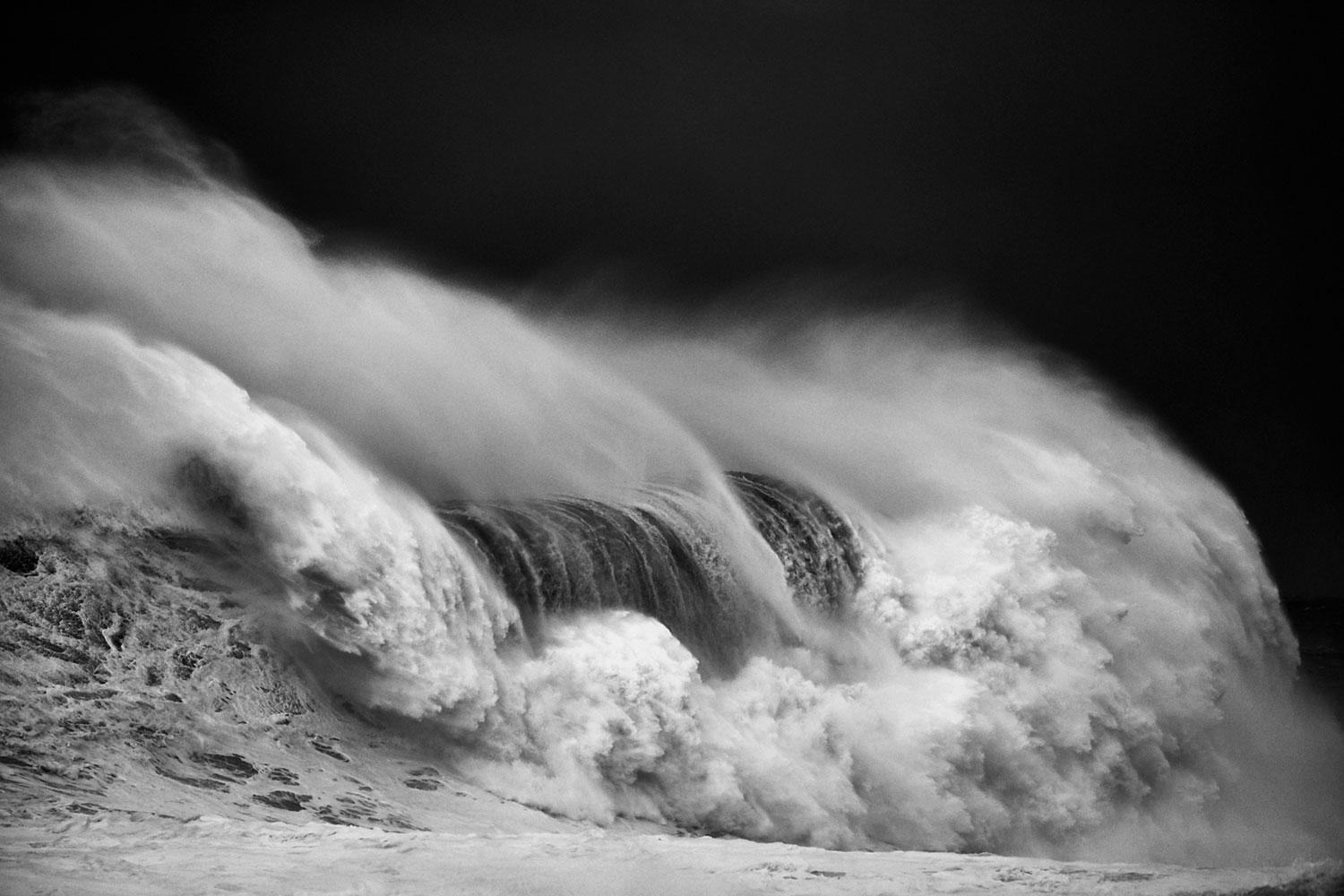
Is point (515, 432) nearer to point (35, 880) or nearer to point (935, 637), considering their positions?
point (935, 637)

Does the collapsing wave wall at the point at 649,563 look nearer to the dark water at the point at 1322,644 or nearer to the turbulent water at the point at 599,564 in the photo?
the turbulent water at the point at 599,564

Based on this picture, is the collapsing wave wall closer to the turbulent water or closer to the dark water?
the turbulent water

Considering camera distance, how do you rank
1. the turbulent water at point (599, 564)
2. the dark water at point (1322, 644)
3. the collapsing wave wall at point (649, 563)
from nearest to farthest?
the turbulent water at point (599, 564) → the collapsing wave wall at point (649, 563) → the dark water at point (1322, 644)

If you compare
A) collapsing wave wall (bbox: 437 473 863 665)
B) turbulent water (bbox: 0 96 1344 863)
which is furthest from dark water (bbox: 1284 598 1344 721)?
collapsing wave wall (bbox: 437 473 863 665)

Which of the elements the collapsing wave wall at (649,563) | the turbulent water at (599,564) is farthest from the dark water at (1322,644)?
the collapsing wave wall at (649,563)

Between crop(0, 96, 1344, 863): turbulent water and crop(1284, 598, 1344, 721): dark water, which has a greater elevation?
crop(1284, 598, 1344, 721): dark water

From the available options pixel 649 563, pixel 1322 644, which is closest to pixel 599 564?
pixel 649 563

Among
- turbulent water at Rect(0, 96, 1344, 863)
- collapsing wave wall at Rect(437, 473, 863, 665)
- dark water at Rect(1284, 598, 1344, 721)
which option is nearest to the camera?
turbulent water at Rect(0, 96, 1344, 863)

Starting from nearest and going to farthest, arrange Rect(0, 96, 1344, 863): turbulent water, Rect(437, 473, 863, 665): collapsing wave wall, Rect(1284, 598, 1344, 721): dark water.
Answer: Rect(0, 96, 1344, 863): turbulent water, Rect(437, 473, 863, 665): collapsing wave wall, Rect(1284, 598, 1344, 721): dark water

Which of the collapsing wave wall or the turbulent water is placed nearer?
the turbulent water
